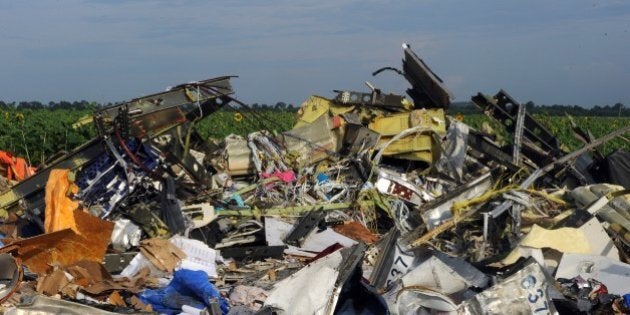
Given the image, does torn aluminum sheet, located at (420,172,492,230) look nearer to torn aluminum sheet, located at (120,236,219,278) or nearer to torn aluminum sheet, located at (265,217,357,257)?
torn aluminum sheet, located at (265,217,357,257)

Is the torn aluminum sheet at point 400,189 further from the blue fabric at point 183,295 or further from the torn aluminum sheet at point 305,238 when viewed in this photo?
the blue fabric at point 183,295

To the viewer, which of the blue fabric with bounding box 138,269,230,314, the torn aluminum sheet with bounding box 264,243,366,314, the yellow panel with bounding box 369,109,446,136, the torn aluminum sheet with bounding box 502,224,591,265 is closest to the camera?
the torn aluminum sheet with bounding box 264,243,366,314

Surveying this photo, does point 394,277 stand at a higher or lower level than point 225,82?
lower

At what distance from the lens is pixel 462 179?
35.0 ft

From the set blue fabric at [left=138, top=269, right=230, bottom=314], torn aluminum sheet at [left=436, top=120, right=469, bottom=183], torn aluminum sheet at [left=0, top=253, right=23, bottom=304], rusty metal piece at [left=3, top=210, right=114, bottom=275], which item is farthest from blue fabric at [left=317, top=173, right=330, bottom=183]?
torn aluminum sheet at [left=0, top=253, right=23, bottom=304]

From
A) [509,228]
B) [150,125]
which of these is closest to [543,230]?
[509,228]

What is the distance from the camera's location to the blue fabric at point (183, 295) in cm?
642

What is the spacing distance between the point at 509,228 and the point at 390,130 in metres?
3.19

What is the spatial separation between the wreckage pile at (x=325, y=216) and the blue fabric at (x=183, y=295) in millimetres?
17

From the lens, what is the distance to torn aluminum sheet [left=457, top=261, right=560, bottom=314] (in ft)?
17.7

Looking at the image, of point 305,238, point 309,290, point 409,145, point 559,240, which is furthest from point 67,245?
point 409,145

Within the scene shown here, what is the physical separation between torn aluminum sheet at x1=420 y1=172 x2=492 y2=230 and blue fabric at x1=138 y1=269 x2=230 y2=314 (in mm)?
2970

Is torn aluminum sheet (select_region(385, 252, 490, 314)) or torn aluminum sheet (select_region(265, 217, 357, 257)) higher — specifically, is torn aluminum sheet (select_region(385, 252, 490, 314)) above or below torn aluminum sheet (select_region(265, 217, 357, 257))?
above

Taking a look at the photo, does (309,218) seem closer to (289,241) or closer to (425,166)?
(289,241)
